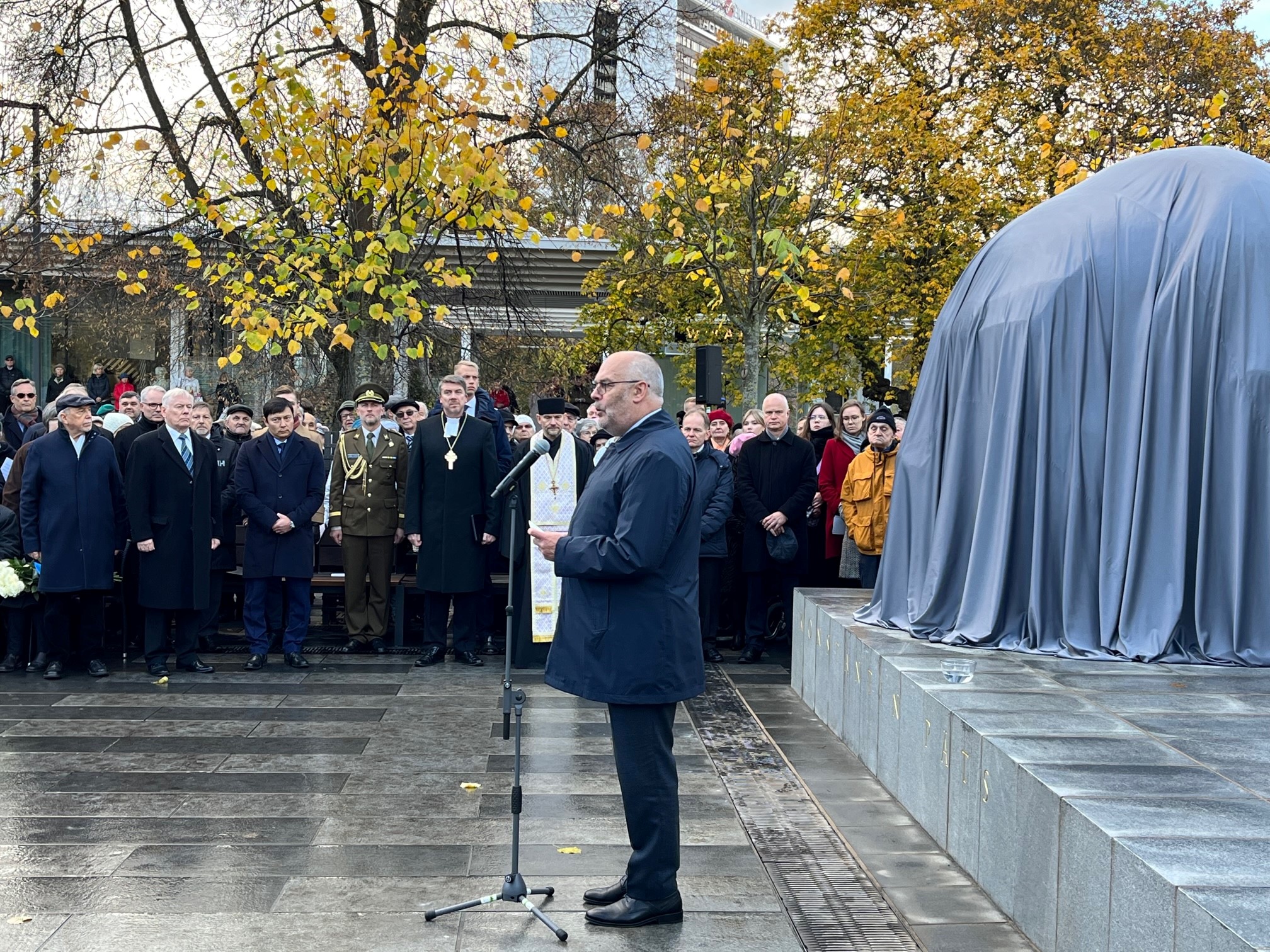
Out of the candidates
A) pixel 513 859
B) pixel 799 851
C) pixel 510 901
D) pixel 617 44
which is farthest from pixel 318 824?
pixel 617 44

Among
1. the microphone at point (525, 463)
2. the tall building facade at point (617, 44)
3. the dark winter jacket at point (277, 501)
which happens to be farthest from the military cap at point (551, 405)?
the tall building facade at point (617, 44)

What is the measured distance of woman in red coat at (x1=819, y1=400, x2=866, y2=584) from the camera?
1175 centimetres

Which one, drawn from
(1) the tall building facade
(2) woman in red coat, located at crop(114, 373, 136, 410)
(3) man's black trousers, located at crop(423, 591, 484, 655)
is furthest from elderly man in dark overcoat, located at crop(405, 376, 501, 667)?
(2) woman in red coat, located at crop(114, 373, 136, 410)

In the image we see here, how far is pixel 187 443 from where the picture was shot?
10.6m

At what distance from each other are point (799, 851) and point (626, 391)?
229 centimetres

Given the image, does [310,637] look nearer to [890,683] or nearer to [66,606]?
[66,606]

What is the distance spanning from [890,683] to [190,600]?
217 inches

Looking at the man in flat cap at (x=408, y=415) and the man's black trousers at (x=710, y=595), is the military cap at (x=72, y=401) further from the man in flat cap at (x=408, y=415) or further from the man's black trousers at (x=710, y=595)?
the man's black trousers at (x=710, y=595)

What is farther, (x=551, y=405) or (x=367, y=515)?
(x=367, y=515)

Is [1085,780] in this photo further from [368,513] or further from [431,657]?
[368,513]

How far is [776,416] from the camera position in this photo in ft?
37.6

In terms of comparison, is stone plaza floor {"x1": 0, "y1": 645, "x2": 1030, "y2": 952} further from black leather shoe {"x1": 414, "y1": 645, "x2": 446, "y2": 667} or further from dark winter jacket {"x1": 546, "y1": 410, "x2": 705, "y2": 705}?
black leather shoe {"x1": 414, "y1": 645, "x2": 446, "y2": 667}

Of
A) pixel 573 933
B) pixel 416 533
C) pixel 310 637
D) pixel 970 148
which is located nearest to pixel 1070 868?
pixel 573 933

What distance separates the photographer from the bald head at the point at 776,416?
1146 cm
